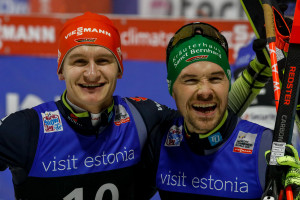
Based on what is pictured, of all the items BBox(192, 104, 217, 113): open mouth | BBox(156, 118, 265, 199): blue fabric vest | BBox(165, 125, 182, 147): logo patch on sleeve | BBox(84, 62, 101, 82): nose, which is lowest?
BBox(156, 118, 265, 199): blue fabric vest

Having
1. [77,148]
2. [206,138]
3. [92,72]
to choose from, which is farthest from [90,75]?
[206,138]

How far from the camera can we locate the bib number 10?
8.23 ft

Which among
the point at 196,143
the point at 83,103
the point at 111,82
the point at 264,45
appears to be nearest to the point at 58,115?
the point at 83,103

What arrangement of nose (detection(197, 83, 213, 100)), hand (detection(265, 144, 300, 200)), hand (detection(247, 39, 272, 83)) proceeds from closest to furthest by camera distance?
hand (detection(265, 144, 300, 200)) < nose (detection(197, 83, 213, 100)) < hand (detection(247, 39, 272, 83))

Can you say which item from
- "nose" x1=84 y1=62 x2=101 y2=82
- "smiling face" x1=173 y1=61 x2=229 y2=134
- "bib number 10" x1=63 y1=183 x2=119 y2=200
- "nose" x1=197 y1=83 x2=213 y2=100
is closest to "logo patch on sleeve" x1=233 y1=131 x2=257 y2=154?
"smiling face" x1=173 y1=61 x2=229 y2=134

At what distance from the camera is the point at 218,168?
242 cm

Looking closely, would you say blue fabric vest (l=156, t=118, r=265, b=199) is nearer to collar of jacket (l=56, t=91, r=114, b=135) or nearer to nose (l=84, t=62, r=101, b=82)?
collar of jacket (l=56, t=91, r=114, b=135)

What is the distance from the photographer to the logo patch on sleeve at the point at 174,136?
2.53 metres

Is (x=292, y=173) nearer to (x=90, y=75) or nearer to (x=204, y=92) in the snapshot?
(x=204, y=92)

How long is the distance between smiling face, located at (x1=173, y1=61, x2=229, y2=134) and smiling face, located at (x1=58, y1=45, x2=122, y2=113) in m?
0.39

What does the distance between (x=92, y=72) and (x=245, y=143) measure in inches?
32.2

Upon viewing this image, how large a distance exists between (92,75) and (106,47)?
18cm

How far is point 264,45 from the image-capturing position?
284 cm

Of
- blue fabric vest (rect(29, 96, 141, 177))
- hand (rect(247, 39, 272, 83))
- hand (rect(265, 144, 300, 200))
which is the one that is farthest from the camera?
hand (rect(247, 39, 272, 83))
